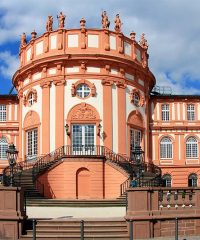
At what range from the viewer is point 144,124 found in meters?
41.8

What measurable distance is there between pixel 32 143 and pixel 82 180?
644 cm

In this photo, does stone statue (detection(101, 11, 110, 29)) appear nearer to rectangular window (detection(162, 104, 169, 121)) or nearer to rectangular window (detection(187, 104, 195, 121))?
rectangular window (detection(162, 104, 169, 121))

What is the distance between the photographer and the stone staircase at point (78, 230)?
18656 mm

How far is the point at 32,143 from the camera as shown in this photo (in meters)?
39.9

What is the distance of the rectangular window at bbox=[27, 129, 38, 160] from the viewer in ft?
129

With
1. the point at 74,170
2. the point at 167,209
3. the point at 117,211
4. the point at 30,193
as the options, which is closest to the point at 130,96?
the point at 74,170

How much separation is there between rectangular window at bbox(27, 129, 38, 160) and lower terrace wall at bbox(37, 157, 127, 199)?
15.1 feet

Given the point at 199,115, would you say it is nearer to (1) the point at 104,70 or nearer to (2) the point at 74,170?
(1) the point at 104,70

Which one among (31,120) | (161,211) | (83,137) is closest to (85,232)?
(161,211)

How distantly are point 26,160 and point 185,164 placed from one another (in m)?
14.6

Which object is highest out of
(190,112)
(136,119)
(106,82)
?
(106,82)

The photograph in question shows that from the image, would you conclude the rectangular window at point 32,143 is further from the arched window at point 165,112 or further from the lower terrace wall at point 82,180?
the arched window at point 165,112

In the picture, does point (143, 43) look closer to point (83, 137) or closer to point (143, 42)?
point (143, 42)

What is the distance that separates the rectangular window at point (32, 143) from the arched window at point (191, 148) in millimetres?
14423
